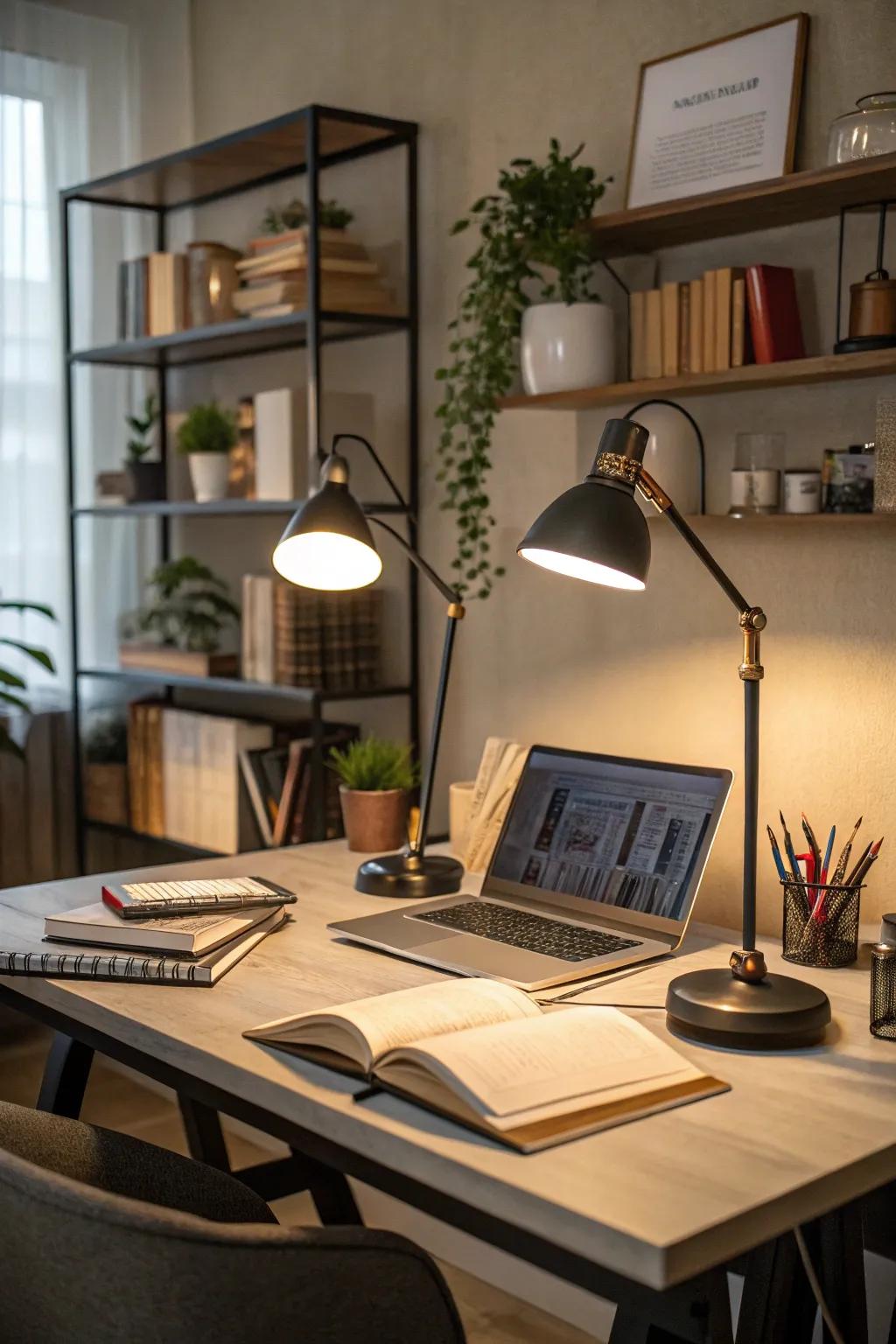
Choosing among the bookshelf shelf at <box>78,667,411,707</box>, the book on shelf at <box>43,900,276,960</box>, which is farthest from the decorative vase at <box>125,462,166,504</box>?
the book on shelf at <box>43,900,276,960</box>

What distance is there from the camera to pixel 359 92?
2.89m

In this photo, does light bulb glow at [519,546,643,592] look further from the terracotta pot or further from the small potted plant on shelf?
the small potted plant on shelf

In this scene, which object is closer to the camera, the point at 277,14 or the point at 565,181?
the point at 565,181

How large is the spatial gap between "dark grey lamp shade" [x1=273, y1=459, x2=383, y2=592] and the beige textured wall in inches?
20.4

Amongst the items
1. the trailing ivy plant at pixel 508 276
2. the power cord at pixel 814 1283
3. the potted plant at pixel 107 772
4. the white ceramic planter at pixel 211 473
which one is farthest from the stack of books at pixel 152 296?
the power cord at pixel 814 1283

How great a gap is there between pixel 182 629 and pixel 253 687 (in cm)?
41

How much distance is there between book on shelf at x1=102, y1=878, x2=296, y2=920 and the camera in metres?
1.86

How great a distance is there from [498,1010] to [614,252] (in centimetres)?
132

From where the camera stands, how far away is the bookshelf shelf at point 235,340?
2.69 meters

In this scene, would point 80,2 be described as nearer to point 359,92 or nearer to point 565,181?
point 359,92

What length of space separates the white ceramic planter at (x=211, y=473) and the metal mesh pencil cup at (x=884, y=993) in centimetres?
187

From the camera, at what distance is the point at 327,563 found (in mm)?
2104

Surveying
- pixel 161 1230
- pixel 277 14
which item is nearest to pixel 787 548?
pixel 161 1230

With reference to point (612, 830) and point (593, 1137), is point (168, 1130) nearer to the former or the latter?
point (612, 830)
